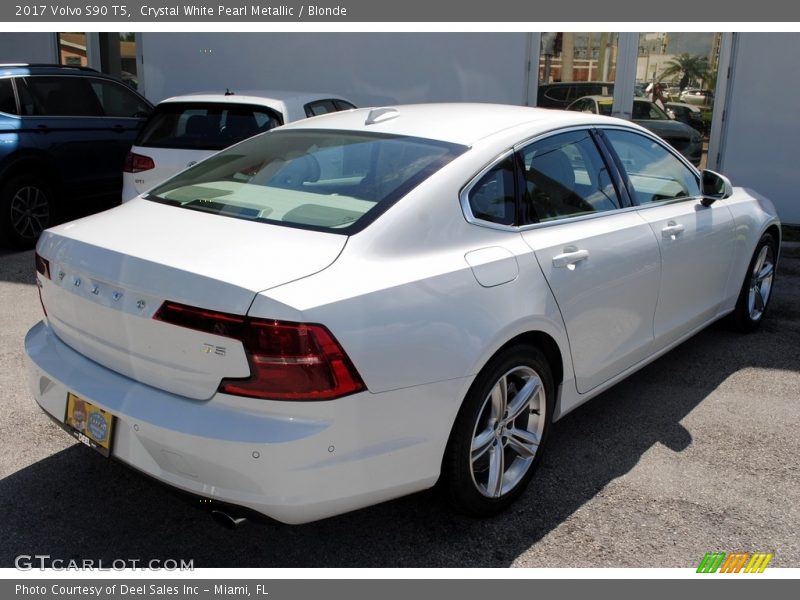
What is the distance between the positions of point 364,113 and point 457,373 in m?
1.69

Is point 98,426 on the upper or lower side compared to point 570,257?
lower

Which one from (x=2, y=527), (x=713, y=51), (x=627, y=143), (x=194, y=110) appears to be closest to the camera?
(x=2, y=527)

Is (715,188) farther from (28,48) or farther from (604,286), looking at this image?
(28,48)

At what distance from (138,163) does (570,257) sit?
4.45 meters

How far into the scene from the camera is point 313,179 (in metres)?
3.23

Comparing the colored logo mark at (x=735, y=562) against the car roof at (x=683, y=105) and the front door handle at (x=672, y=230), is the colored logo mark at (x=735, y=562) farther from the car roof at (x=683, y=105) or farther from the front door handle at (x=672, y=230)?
the car roof at (x=683, y=105)

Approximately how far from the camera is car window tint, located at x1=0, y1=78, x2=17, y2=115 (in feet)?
24.0

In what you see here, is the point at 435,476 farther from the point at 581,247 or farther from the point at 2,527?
the point at 2,527

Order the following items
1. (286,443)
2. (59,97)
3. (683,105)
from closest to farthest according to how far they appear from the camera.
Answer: (286,443), (59,97), (683,105)

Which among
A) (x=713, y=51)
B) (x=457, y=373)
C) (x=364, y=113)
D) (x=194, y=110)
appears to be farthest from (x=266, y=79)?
(x=457, y=373)

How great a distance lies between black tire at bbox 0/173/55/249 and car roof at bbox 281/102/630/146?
4.55m

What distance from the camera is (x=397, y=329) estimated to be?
8.27ft

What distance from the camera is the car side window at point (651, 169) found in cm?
405

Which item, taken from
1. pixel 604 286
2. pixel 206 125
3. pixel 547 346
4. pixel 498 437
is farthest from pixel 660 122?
pixel 498 437
